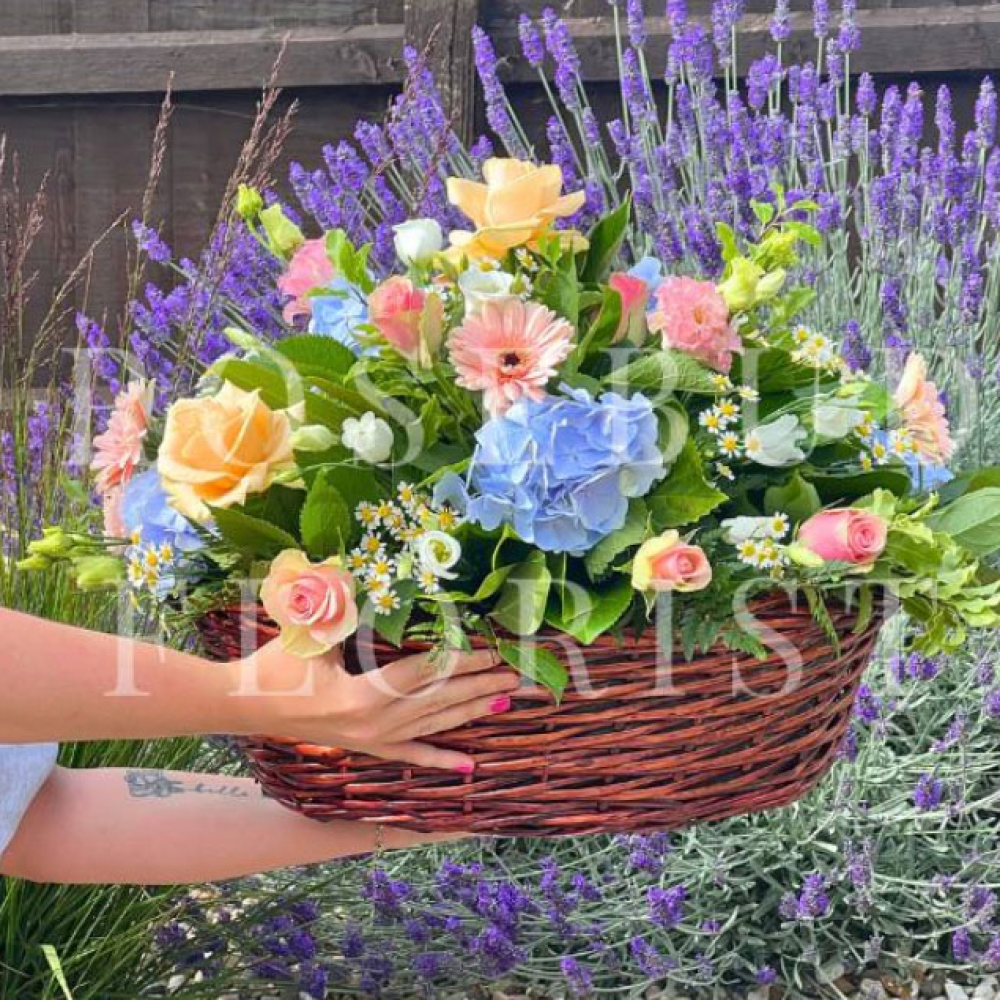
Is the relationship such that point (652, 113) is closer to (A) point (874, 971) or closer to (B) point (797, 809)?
(B) point (797, 809)

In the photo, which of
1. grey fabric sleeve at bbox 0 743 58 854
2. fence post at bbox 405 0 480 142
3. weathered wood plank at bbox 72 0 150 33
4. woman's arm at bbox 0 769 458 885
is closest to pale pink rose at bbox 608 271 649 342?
woman's arm at bbox 0 769 458 885

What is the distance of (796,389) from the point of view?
101 centimetres

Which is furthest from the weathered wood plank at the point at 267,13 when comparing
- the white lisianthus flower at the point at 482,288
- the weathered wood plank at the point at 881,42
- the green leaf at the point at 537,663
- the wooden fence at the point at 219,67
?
the green leaf at the point at 537,663

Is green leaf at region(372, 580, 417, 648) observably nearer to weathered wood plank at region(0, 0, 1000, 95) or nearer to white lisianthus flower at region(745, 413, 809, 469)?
white lisianthus flower at region(745, 413, 809, 469)

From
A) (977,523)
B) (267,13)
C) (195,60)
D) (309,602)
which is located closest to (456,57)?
(267,13)

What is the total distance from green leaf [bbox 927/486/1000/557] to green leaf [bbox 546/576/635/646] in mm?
243

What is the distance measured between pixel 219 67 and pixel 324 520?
336 cm

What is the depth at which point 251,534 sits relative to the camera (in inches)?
35.8

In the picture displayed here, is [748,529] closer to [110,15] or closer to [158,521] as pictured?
[158,521]

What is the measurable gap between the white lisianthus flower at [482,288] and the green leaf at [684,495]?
153mm

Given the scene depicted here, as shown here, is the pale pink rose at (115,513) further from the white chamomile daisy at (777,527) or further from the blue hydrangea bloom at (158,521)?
the white chamomile daisy at (777,527)

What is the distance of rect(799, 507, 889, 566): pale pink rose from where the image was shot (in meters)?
0.87

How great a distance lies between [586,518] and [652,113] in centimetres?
188

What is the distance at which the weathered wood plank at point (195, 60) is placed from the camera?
389cm
